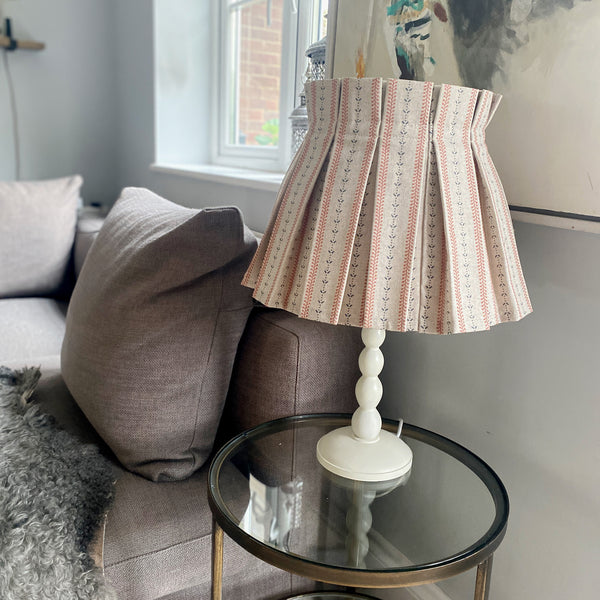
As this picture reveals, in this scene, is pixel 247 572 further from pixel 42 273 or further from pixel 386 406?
pixel 42 273

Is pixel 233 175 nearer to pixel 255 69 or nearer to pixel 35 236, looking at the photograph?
pixel 255 69

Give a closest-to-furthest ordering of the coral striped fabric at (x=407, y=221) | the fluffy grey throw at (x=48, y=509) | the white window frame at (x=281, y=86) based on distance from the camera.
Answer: the coral striped fabric at (x=407, y=221) → the fluffy grey throw at (x=48, y=509) → the white window frame at (x=281, y=86)

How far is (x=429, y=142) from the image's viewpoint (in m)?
0.67

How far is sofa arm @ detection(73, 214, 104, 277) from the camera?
1.94 m

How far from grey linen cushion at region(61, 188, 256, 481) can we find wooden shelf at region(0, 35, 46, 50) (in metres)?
1.89

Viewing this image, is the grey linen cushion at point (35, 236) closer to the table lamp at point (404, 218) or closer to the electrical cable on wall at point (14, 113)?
the electrical cable on wall at point (14, 113)

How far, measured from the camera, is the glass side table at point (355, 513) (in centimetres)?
69

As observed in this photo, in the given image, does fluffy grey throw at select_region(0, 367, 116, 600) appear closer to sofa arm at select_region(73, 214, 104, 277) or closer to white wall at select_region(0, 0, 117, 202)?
sofa arm at select_region(73, 214, 104, 277)

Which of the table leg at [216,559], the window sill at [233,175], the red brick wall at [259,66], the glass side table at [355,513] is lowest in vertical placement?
the table leg at [216,559]

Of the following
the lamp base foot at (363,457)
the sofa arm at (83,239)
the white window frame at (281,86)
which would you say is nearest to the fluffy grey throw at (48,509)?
the lamp base foot at (363,457)

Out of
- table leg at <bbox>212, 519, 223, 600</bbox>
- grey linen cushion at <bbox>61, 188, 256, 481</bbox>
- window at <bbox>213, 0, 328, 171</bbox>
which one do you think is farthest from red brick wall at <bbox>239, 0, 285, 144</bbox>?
table leg at <bbox>212, 519, 223, 600</bbox>

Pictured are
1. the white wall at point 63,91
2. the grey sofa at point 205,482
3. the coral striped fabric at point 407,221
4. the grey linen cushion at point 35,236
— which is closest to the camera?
the coral striped fabric at point 407,221

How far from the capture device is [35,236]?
1.92 metres

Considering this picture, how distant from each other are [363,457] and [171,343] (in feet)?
1.16
